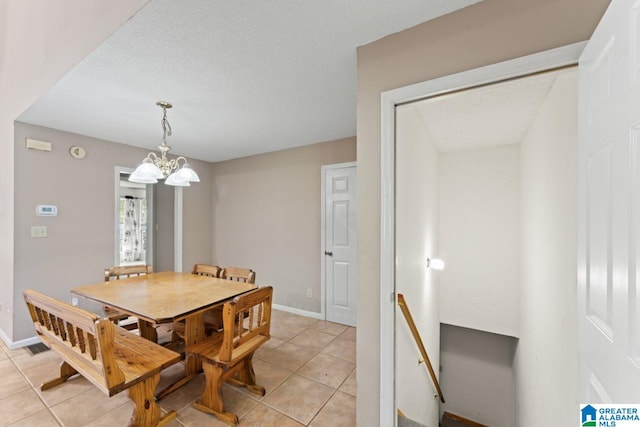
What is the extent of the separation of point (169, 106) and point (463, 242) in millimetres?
3831

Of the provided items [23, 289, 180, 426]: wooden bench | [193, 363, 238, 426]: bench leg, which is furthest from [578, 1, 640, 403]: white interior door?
[23, 289, 180, 426]: wooden bench

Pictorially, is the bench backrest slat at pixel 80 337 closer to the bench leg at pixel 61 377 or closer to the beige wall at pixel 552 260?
the bench leg at pixel 61 377

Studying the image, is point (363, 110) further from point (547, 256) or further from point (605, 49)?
point (547, 256)

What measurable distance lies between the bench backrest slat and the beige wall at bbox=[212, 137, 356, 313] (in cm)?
242

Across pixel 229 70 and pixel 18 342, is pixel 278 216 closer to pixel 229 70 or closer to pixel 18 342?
pixel 229 70

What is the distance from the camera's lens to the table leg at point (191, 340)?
6.69 ft

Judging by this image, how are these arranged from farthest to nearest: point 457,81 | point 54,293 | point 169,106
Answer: point 54,293, point 169,106, point 457,81

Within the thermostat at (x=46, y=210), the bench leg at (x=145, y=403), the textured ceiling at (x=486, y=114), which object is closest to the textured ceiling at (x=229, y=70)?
the textured ceiling at (x=486, y=114)

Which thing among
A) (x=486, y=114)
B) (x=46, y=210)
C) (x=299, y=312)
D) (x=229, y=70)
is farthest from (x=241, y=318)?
(x=46, y=210)

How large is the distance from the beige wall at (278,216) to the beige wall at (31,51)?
223cm

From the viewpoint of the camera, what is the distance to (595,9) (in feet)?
3.26

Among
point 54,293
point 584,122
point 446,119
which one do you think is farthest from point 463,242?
point 54,293

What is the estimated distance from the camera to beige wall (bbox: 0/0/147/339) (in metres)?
1.54

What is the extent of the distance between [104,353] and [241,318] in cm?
69
